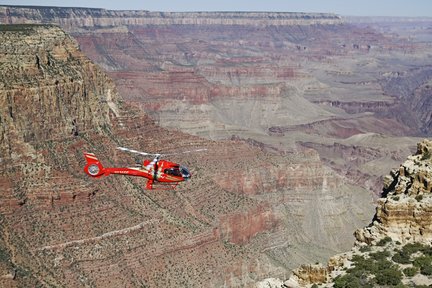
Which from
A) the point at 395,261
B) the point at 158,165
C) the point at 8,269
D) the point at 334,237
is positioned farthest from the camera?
the point at 334,237

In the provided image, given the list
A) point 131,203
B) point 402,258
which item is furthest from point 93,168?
point 402,258

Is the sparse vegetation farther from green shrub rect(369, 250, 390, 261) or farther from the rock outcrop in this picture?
green shrub rect(369, 250, 390, 261)

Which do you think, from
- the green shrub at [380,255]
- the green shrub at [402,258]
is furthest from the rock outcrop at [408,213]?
the green shrub at [402,258]

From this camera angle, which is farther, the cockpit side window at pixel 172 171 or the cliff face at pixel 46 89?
the cliff face at pixel 46 89

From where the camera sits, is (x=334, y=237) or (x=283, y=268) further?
(x=334, y=237)

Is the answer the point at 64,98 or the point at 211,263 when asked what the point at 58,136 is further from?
the point at 211,263

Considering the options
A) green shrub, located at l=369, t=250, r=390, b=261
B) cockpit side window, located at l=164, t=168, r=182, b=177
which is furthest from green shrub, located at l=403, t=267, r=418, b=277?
cockpit side window, located at l=164, t=168, r=182, b=177

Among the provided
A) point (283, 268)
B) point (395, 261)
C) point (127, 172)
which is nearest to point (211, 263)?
point (283, 268)

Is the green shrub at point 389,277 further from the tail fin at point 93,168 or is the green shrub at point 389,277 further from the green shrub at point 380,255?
the tail fin at point 93,168
